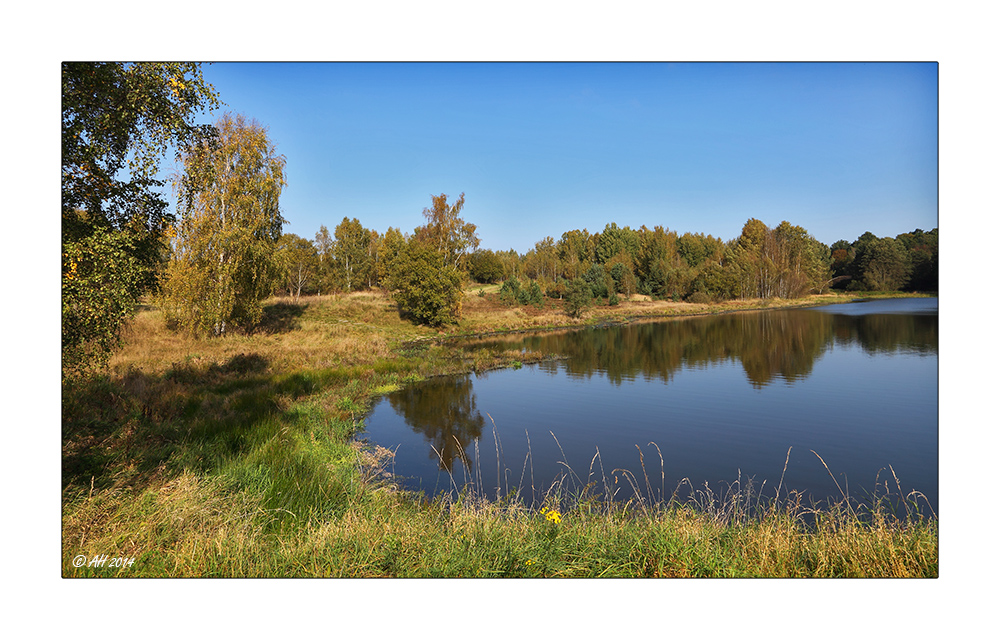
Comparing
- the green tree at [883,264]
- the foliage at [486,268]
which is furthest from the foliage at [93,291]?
the foliage at [486,268]

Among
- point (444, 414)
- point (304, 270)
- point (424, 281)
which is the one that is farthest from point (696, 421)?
point (304, 270)

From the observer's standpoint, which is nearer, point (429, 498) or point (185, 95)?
point (185, 95)

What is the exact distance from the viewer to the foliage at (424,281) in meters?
32.0

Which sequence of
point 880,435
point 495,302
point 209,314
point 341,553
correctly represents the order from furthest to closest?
point 495,302, point 209,314, point 880,435, point 341,553

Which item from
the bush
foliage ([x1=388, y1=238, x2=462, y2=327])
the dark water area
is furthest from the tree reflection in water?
the bush

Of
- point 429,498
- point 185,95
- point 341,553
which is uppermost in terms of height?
point 185,95

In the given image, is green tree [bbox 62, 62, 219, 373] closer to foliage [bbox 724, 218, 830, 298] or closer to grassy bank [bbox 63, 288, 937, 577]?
grassy bank [bbox 63, 288, 937, 577]

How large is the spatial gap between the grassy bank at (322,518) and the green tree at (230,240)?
7.75 meters

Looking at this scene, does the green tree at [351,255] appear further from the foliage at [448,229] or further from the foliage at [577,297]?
the foliage at [577,297]

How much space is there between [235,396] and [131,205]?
338 inches

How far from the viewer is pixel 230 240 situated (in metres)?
21.7

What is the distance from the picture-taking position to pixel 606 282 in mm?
56312
